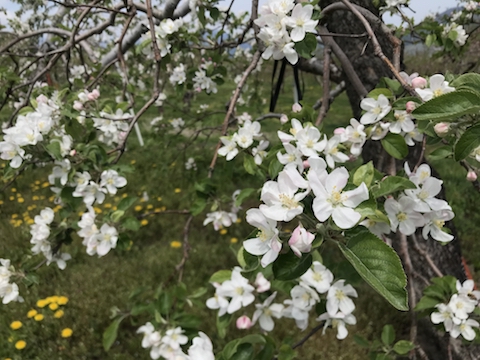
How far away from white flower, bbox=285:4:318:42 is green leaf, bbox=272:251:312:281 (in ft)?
1.64

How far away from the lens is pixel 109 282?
249 centimetres

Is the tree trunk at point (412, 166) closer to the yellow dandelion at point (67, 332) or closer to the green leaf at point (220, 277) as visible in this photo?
the green leaf at point (220, 277)

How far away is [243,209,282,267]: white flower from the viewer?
21.1 inches

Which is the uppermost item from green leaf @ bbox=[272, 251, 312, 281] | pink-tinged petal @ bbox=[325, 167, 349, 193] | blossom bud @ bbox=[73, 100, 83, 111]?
pink-tinged petal @ bbox=[325, 167, 349, 193]

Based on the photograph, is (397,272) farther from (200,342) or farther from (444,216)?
(200,342)

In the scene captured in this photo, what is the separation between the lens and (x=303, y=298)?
0.98 meters

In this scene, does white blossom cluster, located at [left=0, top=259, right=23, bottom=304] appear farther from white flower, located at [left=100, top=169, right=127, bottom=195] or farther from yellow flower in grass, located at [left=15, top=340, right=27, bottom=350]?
yellow flower in grass, located at [left=15, top=340, right=27, bottom=350]

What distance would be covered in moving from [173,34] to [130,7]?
0.18 meters

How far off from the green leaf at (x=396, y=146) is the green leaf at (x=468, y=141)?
1.05ft

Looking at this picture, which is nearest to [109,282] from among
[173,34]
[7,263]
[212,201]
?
[7,263]

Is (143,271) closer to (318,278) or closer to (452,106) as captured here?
(318,278)

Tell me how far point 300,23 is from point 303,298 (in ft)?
2.20

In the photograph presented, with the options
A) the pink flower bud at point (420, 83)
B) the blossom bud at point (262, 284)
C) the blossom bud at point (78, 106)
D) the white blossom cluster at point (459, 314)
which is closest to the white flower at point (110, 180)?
the blossom bud at point (78, 106)

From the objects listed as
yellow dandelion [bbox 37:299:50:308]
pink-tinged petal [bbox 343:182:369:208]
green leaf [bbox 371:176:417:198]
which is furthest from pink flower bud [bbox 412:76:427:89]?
yellow dandelion [bbox 37:299:50:308]
